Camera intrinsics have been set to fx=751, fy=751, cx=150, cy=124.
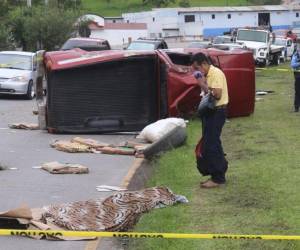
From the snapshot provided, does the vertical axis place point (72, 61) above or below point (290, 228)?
above

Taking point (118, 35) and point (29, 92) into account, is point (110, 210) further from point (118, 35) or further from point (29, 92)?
point (118, 35)

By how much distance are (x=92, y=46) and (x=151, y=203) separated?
25.7 m

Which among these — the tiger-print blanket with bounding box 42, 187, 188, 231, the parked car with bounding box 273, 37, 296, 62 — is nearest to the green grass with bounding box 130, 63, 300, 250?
the tiger-print blanket with bounding box 42, 187, 188, 231

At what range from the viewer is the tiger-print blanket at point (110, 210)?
7625 millimetres

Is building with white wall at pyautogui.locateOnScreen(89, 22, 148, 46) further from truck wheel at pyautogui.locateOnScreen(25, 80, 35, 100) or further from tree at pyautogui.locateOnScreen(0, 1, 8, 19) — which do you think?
truck wheel at pyautogui.locateOnScreen(25, 80, 35, 100)

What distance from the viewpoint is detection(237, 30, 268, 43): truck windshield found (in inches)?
1760

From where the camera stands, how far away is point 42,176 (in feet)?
36.4

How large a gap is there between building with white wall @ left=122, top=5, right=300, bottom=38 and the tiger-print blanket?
82.8 meters

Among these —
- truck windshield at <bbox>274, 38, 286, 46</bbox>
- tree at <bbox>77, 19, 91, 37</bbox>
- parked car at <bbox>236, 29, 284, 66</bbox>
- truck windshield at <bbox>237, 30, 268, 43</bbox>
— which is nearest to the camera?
parked car at <bbox>236, 29, 284, 66</bbox>

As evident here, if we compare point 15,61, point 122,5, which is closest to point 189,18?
point 122,5

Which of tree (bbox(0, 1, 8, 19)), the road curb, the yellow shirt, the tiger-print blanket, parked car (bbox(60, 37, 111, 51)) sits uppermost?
tree (bbox(0, 1, 8, 19))

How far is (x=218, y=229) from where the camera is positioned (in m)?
7.46

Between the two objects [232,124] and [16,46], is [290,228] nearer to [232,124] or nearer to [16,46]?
[232,124]

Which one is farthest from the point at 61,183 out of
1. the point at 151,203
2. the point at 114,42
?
the point at 114,42
